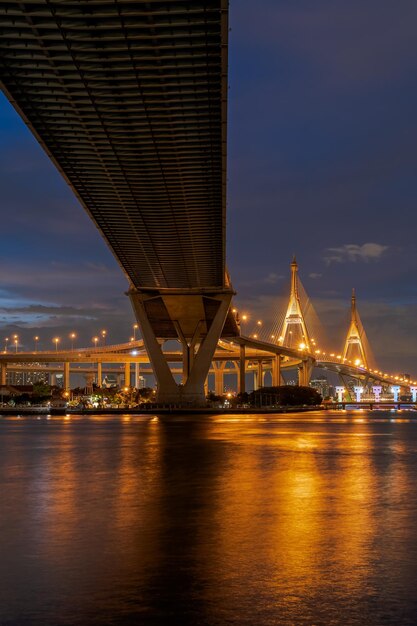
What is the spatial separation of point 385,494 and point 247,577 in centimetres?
808

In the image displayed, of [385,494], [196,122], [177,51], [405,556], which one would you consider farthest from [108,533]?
[196,122]

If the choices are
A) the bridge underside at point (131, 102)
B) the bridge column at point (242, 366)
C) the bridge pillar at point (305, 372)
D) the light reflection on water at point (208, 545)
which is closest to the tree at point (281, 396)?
the bridge column at point (242, 366)

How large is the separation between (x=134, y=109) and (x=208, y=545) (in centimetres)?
2713

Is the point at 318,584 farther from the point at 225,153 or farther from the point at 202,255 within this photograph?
the point at 202,255

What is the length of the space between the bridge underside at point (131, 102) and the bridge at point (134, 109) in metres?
0.05

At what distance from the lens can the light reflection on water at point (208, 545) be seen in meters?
8.01

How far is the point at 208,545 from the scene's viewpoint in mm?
11000

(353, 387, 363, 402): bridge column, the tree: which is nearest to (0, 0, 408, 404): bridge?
the tree

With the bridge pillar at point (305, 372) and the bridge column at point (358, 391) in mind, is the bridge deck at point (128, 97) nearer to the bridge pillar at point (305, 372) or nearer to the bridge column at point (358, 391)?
the bridge pillar at point (305, 372)

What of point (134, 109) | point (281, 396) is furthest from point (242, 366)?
point (134, 109)

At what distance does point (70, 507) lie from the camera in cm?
1470

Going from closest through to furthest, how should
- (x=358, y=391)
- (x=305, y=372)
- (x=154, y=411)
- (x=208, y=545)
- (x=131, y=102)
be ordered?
1. (x=208, y=545)
2. (x=131, y=102)
3. (x=154, y=411)
4. (x=305, y=372)
5. (x=358, y=391)

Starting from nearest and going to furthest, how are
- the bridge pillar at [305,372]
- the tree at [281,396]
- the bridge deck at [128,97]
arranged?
the bridge deck at [128,97] < the tree at [281,396] < the bridge pillar at [305,372]

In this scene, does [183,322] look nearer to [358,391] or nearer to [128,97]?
[128,97]
